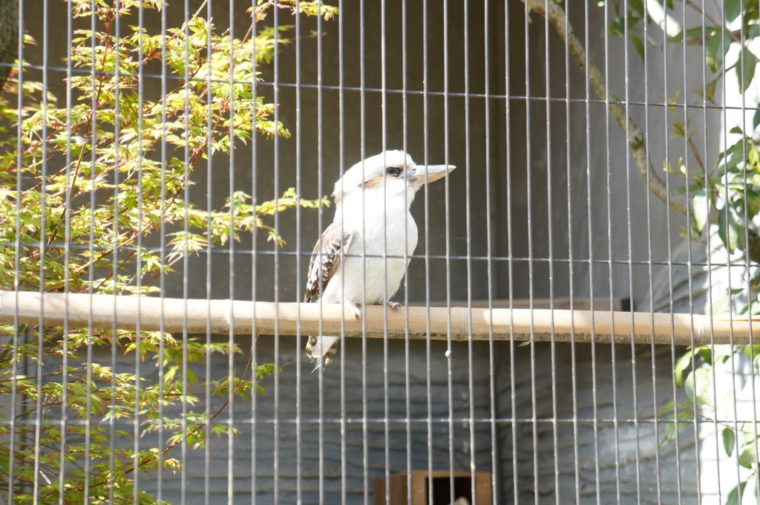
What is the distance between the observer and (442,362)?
639 cm

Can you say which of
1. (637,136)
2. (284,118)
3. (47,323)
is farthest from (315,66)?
(47,323)

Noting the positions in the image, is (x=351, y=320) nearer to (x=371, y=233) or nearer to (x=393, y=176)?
(x=371, y=233)

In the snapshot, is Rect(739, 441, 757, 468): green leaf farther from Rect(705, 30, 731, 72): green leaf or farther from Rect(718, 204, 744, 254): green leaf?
Rect(705, 30, 731, 72): green leaf

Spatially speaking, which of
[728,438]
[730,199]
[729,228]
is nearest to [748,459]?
[728,438]

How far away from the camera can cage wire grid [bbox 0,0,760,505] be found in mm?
3041

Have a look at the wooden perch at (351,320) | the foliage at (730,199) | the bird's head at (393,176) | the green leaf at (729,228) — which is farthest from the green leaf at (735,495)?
the bird's head at (393,176)

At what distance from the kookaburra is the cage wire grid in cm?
2

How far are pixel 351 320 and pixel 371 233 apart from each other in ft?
1.96

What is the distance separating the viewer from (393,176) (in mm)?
3674

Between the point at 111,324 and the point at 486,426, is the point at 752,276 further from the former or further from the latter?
the point at 486,426

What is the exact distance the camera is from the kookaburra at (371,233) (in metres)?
3.49

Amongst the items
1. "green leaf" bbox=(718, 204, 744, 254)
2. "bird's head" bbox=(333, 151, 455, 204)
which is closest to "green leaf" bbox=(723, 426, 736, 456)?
"green leaf" bbox=(718, 204, 744, 254)

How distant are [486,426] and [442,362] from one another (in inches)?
19.3

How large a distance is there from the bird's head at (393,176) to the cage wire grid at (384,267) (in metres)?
0.03
